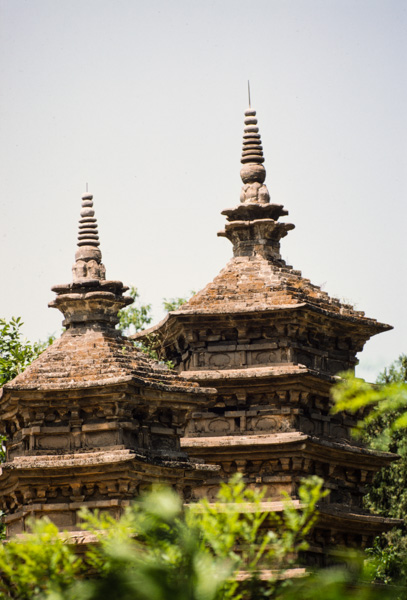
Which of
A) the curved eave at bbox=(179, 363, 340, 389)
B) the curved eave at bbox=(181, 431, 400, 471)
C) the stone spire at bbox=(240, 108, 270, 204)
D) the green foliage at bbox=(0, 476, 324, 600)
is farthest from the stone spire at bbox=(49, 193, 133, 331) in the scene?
the green foliage at bbox=(0, 476, 324, 600)

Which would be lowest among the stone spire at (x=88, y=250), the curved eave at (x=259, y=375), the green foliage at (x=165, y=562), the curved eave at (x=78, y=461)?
the green foliage at (x=165, y=562)

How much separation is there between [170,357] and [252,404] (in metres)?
2.34

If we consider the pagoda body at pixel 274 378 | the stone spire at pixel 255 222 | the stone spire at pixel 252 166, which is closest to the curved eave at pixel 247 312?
the pagoda body at pixel 274 378

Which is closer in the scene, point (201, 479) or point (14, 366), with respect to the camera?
point (201, 479)

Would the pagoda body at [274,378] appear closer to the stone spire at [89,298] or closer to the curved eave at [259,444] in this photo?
the curved eave at [259,444]

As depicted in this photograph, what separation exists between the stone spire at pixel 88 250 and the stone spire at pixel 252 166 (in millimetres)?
4353

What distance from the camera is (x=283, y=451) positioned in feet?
83.7

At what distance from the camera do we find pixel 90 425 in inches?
865

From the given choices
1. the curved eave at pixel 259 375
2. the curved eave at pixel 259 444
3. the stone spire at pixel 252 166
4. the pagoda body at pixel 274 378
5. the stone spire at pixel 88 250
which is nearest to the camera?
the stone spire at pixel 88 250

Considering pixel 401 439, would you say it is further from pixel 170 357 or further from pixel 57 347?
pixel 57 347

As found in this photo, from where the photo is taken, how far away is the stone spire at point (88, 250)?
2397cm

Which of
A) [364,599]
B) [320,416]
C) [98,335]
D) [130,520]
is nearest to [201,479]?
[98,335]

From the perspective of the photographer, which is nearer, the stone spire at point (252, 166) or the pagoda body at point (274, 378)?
the pagoda body at point (274, 378)

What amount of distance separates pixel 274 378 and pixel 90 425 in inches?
202
